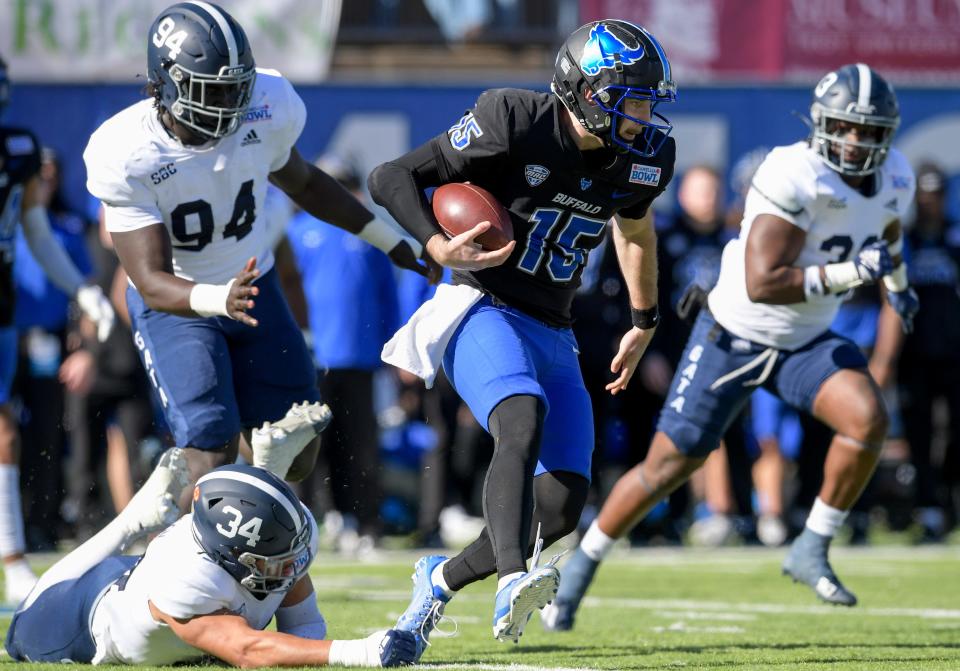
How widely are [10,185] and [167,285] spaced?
2.08 m

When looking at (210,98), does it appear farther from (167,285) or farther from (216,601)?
(216,601)

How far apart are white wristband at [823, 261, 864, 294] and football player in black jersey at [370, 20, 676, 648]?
127 centimetres

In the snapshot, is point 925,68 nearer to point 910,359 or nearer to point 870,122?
point 910,359

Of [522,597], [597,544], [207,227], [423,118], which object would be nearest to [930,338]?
[423,118]

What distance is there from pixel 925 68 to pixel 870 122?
6100 millimetres

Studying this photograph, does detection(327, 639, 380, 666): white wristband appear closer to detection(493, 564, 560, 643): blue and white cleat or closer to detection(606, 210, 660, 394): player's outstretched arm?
detection(493, 564, 560, 643): blue and white cleat

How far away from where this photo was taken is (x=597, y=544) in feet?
20.4

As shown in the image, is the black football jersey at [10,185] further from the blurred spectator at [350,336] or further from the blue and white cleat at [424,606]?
the blue and white cleat at [424,606]

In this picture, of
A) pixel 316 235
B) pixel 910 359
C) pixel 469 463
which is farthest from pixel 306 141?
pixel 910 359

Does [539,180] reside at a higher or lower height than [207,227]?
higher

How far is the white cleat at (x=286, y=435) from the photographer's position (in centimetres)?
525

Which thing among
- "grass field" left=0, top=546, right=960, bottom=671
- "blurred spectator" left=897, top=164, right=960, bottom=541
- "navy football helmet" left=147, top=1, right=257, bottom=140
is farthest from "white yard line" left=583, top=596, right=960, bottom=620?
"blurred spectator" left=897, top=164, right=960, bottom=541

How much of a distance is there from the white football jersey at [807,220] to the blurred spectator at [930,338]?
357 cm

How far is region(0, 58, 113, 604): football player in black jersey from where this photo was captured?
6473mm
